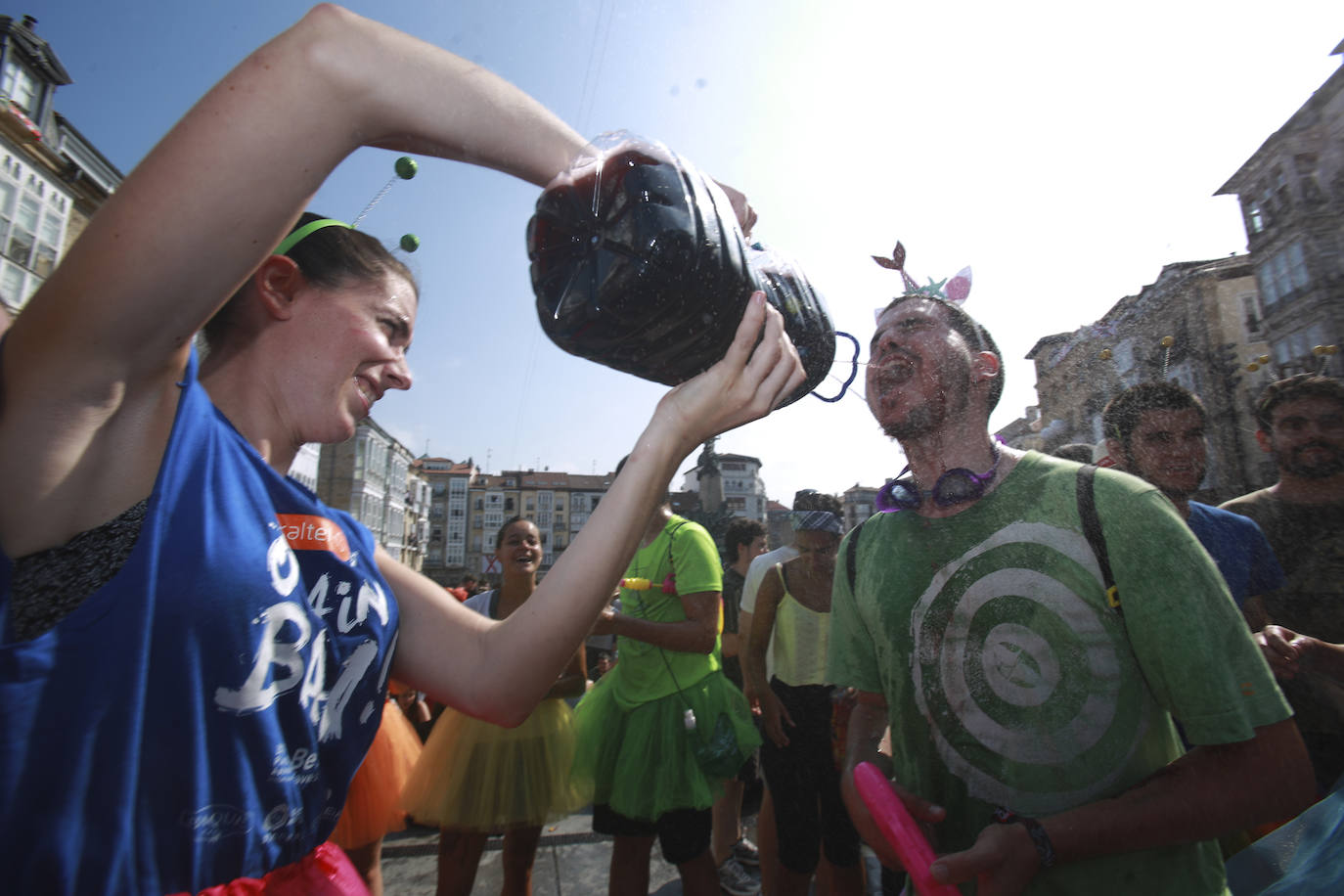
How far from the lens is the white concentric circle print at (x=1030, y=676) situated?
1.36 m

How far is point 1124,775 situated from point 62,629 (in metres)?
1.92

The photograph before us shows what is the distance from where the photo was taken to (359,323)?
1232 millimetres

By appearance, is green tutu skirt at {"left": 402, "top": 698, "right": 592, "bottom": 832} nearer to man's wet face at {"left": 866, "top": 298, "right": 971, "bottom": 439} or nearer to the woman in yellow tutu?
the woman in yellow tutu

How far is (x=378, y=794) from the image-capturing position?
2.87 metres

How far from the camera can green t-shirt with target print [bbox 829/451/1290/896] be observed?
4.12 feet

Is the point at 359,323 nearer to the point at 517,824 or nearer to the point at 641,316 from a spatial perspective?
the point at 641,316

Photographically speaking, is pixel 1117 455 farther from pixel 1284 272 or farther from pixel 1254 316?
pixel 1254 316

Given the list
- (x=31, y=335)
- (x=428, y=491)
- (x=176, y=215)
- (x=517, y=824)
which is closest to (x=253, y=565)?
(x=31, y=335)

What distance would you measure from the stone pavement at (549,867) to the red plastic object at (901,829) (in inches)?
123

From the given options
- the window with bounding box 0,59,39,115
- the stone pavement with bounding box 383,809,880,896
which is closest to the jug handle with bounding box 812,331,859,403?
the stone pavement with bounding box 383,809,880,896

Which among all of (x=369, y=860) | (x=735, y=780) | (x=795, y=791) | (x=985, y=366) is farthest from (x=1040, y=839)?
(x=735, y=780)

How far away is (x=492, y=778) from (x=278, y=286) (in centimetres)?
318

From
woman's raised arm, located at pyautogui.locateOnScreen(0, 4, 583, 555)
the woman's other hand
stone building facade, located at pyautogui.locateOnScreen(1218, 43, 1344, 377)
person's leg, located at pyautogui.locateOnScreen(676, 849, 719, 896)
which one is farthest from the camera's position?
person's leg, located at pyautogui.locateOnScreen(676, 849, 719, 896)

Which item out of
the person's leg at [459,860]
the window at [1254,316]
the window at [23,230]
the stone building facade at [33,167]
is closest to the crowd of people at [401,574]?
the window at [1254,316]
